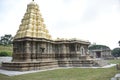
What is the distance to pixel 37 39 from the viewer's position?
2078cm

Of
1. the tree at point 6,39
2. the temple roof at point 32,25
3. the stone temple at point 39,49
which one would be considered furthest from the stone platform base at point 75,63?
the tree at point 6,39

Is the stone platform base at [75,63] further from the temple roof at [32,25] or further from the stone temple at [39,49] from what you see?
the temple roof at [32,25]

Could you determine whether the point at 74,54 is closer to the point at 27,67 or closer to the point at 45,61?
the point at 45,61

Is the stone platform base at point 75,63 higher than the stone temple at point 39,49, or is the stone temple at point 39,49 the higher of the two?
the stone temple at point 39,49

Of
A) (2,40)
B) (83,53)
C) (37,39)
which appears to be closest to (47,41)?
(37,39)

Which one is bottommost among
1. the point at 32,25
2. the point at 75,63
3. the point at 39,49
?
the point at 75,63

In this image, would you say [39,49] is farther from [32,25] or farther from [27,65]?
[32,25]

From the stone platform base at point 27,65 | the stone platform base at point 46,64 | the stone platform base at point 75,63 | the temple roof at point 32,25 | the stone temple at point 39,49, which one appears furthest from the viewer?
the stone platform base at point 75,63

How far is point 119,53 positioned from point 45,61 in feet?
181

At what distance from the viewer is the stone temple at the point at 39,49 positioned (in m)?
19.9

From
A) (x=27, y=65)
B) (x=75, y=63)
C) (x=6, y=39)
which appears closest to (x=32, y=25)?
(x=27, y=65)

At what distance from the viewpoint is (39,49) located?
2116 centimetres

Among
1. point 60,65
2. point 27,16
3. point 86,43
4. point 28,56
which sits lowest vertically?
point 60,65

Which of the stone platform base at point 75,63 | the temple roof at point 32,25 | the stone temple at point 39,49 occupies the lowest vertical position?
the stone platform base at point 75,63
